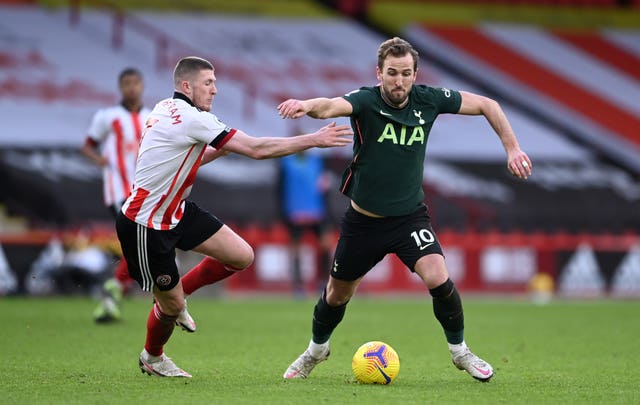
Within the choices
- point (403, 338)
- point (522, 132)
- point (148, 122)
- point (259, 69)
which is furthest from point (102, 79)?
point (148, 122)

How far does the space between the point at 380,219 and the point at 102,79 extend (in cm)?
1693

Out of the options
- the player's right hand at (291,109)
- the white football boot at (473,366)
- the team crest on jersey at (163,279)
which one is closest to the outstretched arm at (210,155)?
the team crest on jersey at (163,279)

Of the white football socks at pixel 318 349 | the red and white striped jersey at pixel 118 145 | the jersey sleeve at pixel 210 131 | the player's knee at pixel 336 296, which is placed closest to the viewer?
the jersey sleeve at pixel 210 131

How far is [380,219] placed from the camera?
7.40 metres

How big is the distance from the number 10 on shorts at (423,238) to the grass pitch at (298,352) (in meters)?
0.87

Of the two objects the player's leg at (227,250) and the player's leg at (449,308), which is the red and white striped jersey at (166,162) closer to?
the player's leg at (227,250)

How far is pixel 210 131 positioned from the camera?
7.05 m

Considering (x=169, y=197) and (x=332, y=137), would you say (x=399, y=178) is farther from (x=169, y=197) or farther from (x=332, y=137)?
(x=169, y=197)

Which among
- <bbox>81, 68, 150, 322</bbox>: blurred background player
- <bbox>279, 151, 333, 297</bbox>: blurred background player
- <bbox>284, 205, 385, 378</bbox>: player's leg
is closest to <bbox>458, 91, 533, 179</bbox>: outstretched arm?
<bbox>284, 205, 385, 378</bbox>: player's leg

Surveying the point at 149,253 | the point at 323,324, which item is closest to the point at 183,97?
the point at 149,253

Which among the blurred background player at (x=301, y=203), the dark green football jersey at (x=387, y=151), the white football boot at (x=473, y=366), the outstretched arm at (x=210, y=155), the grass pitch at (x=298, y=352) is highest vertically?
the dark green football jersey at (x=387, y=151)

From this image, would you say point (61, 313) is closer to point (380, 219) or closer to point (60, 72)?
point (380, 219)

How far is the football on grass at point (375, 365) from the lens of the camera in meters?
7.27

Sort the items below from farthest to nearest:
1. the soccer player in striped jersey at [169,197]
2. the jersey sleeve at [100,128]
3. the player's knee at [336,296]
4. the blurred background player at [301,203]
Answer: the blurred background player at [301,203] < the jersey sleeve at [100,128] < the player's knee at [336,296] < the soccer player in striped jersey at [169,197]
